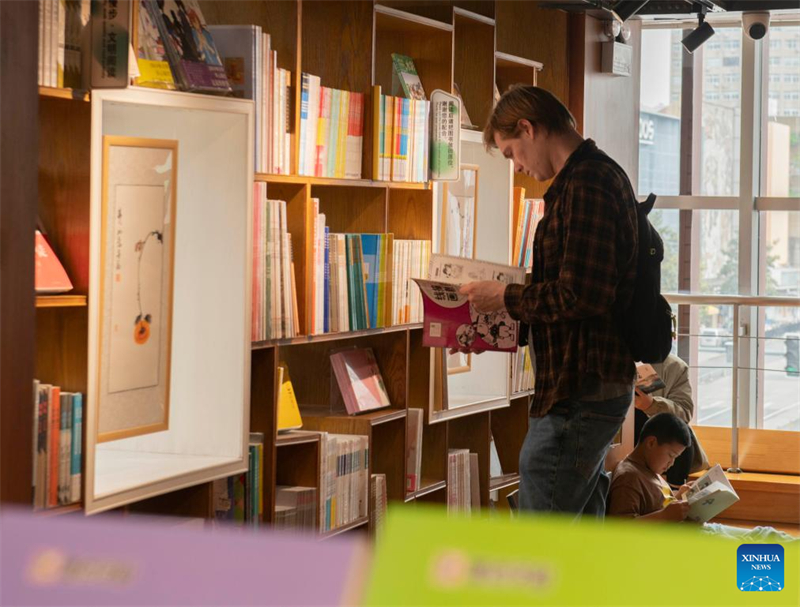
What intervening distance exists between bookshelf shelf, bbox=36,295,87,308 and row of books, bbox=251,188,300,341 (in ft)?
2.07

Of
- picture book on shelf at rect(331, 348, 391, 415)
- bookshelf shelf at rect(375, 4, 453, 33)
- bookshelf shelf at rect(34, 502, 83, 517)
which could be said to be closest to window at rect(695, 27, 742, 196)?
bookshelf shelf at rect(375, 4, 453, 33)

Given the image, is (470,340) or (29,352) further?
(470,340)

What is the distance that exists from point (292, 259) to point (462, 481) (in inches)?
55.5

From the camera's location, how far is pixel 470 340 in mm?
2523

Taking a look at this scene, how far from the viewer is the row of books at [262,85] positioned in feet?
8.30

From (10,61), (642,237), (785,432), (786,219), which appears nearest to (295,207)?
(642,237)

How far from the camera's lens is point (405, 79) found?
11.4ft

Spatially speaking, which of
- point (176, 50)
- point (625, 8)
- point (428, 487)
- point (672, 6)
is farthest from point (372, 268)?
point (672, 6)

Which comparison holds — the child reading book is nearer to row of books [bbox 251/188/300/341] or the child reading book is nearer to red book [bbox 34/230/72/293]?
Answer: row of books [bbox 251/188/300/341]

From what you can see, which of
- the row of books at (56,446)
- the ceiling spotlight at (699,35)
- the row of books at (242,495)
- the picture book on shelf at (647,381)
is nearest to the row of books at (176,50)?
the row of books at (56,446)

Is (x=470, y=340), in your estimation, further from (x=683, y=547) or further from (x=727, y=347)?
(x=727, y=347)

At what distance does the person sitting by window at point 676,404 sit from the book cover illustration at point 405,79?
1981mm

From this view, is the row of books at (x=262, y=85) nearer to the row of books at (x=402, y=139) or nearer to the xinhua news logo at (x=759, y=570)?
the row of books at (x=402, y=139)

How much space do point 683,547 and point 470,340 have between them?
205cm
